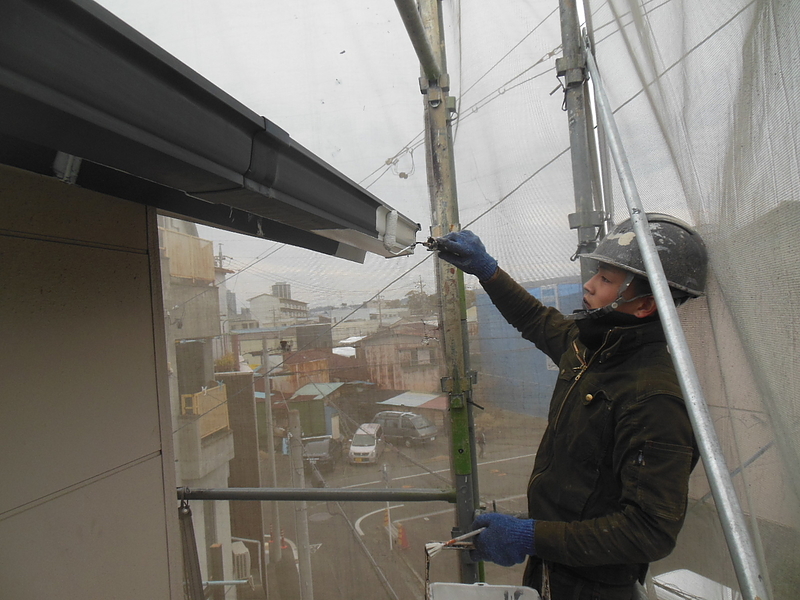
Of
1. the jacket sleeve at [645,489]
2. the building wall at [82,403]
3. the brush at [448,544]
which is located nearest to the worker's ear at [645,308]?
the jacket sleeve at [645,489]

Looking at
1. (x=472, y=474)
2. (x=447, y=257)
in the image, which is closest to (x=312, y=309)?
(x=447, y=257)

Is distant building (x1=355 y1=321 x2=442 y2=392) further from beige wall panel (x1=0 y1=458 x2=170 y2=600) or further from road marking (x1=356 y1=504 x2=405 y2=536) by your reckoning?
beige wall panel (x1=0 y1=458 x2=170 y2=600)

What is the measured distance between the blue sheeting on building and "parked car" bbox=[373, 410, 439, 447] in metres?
0.35

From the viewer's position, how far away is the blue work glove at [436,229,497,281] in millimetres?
1559

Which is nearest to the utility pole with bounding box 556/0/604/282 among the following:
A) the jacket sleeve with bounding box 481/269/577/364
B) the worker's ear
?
the jacket sleeve with bounding box 481/269/577/364

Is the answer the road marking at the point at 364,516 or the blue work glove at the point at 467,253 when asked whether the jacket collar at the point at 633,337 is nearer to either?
the blue work glove at the point at 467,253

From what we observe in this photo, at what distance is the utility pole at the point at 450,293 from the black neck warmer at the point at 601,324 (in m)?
0.71

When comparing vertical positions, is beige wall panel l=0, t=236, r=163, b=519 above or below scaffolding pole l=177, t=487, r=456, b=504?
above

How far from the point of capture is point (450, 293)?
1.93m

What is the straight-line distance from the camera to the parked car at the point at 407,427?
7.44ft

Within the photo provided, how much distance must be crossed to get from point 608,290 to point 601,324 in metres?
0.11

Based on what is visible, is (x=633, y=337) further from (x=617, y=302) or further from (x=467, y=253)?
(x=467, y=253)

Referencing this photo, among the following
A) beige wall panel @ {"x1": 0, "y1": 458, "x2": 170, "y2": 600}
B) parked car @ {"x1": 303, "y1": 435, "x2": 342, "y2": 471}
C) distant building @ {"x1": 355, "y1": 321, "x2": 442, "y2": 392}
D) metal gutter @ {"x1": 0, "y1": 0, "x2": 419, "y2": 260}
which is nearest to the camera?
metal gutter @ {"x1": 0, "y1": 0, "x2": 419, "y2": 260}

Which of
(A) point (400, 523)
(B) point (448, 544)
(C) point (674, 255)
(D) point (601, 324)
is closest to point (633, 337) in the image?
(D) point (601, 324)
